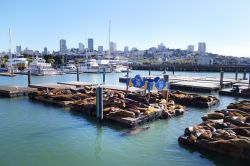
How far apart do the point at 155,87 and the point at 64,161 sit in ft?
36.8

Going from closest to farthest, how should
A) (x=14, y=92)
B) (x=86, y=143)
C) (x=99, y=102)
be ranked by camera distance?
(x=86, y=143) → (x=99, y=102) → (x=14, y=92)

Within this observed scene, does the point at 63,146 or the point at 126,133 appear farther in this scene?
the point at 126,133

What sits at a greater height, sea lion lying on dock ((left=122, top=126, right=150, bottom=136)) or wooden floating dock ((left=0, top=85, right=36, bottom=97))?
wooden floating dock ((left=0, top=85, right=36, bottom=97))

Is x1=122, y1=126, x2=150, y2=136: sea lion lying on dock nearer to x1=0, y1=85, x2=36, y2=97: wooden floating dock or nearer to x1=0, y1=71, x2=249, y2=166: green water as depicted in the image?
x1=0, y1=71, x2=249, y2=166: green water

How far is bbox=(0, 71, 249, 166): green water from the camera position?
12.1 metres

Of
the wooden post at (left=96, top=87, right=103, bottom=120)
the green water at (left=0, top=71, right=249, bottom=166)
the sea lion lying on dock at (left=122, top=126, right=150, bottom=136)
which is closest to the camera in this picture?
the green water at (left=0, top=71, right=249, bottom=166)

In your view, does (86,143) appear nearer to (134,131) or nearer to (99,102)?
(134,131)

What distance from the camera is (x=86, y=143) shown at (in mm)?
14281

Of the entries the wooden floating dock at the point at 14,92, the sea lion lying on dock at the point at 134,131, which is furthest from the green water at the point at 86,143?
the wooden floating dock at the point at 14,92

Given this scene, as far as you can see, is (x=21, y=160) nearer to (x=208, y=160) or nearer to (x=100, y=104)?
(x=100, y=104)

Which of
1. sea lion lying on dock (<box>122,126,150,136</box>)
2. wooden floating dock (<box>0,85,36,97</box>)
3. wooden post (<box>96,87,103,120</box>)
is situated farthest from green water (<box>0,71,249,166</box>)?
wooden floating dock (<box>0,85,36,97</box>)

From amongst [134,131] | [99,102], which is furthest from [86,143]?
[99,102]

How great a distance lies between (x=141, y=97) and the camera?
23.1 metres

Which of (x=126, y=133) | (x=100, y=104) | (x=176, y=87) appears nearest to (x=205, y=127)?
(x=126, y=133)
